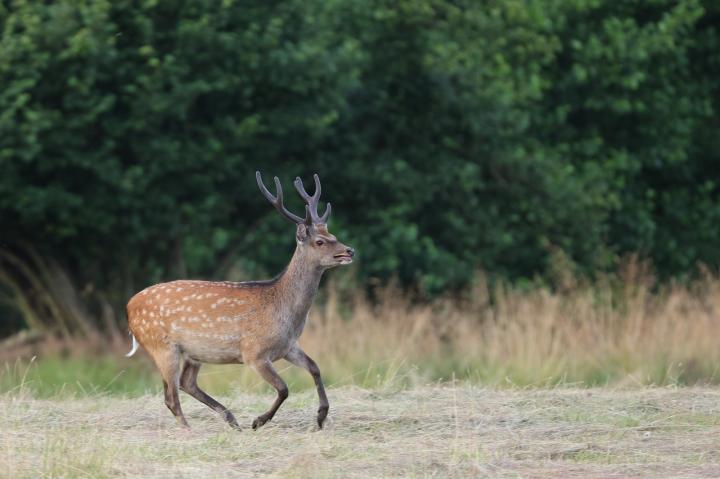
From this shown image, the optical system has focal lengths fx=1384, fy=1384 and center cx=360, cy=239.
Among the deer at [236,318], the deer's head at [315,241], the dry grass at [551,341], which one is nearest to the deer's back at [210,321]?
the deer at [236,318]

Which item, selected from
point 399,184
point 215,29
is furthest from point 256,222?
point 215,29

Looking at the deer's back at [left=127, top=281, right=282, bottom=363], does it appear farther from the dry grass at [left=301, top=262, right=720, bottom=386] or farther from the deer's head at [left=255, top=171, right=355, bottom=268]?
the dry grass at [left=301, top=262, right=720, bottom=386]

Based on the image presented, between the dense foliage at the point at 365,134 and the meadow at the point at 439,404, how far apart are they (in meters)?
1.83

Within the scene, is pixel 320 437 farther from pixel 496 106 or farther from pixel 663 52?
pixel 663 52

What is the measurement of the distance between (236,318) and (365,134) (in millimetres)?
8692

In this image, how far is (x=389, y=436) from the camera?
812 cm

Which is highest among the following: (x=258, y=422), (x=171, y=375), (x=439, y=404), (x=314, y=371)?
(x=314, y=371)

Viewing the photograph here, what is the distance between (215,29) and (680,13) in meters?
7.70

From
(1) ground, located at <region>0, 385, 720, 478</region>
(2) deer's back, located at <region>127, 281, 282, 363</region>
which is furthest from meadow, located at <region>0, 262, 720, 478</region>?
(2) deer's back, located at <region>127, 281, 282, 363</region>

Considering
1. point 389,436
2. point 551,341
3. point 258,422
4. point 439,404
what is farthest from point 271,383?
point 551,341

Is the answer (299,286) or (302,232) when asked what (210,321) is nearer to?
(299,286)

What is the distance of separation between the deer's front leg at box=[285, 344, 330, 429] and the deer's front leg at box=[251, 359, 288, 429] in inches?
8.6

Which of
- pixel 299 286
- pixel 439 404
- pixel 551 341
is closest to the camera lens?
pixel 299 286

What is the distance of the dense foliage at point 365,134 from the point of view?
46.4 ft
